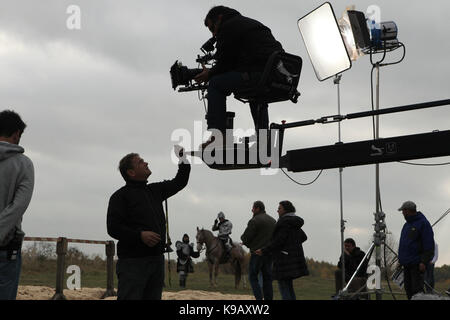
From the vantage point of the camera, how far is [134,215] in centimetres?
506

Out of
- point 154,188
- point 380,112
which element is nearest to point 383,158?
point 380,112

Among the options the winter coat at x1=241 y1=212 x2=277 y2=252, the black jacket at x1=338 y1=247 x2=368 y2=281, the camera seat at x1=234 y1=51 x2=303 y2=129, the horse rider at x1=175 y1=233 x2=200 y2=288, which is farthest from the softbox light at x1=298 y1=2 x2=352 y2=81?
the horse rider at x1=175 y1=233 x2=200 y2=288

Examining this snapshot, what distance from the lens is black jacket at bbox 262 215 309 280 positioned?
28.7ft

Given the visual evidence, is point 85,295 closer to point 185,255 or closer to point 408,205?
point 185,255

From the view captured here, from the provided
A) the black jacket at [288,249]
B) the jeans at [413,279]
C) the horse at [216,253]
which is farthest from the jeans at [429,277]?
the horse at [216,253]

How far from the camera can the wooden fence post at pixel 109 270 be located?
12.9 m

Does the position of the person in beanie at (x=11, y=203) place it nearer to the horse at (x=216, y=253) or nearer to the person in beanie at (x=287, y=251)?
the person in beanie at (x=287, y=251)

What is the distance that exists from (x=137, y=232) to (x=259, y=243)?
5.63 m

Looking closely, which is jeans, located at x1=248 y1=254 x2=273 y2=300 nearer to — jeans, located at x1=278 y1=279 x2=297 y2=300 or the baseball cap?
jeans, located at x1=278 y1=279 x2=297 y2=300

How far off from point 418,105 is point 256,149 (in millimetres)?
1402

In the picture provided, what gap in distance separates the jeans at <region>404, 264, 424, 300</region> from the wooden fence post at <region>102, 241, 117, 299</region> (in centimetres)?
616

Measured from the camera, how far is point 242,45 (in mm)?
5441

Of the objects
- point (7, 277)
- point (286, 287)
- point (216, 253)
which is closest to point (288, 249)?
point (286, 287)

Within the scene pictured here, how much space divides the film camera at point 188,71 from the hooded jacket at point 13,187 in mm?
1758
